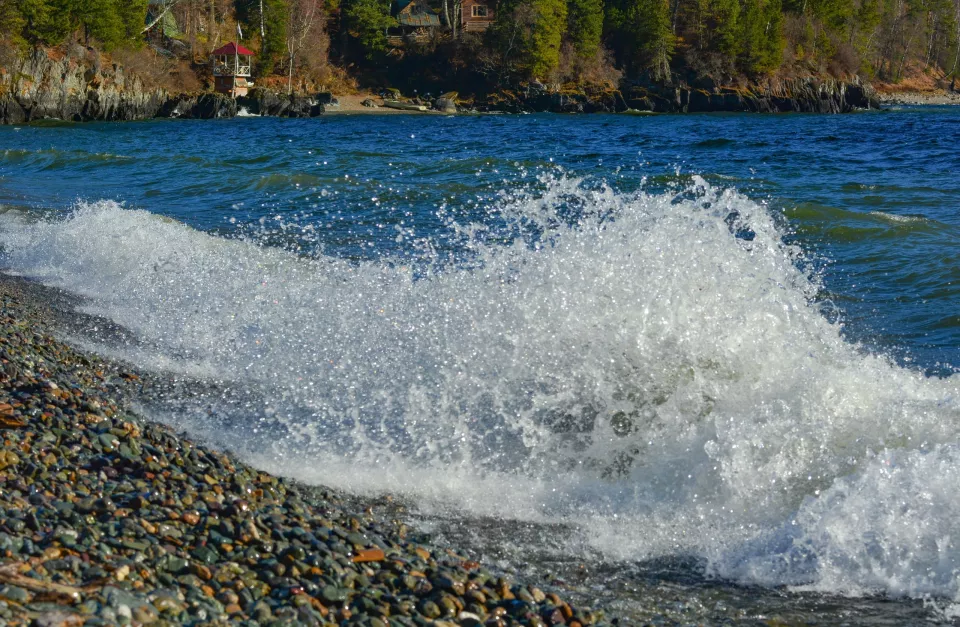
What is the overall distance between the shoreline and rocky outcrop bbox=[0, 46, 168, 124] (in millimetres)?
45710

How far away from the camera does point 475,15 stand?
72062 millimetres

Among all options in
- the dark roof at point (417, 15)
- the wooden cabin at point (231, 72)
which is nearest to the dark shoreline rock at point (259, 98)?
the wooden cabin at point (231, 72)

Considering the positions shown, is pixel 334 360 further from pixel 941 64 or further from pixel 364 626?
pixel 941 64

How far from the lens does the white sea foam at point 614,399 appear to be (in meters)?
3.89

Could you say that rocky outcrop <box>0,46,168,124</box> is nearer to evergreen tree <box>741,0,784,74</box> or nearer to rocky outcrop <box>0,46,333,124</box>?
rocky outcrop <box>0,46,333,124</box>

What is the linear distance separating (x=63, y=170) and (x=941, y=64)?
101 metres

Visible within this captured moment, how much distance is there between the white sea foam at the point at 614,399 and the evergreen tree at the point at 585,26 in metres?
62.7

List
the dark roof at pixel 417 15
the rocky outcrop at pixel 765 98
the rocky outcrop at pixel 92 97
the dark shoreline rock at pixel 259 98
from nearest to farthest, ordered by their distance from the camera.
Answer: the rocky outcrop at pixel 92 97
the dark shoreline rock at pixel 259 98
the rocky outcrop at pixel 765 98
the dark roof at pixel 417 15

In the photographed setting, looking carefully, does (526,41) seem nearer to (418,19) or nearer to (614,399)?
(418,19)

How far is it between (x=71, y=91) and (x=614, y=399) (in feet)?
159

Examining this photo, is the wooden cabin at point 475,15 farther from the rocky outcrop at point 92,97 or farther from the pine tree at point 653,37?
the rocky outcrop at point 92,97

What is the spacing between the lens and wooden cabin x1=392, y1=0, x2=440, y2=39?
70.7 m

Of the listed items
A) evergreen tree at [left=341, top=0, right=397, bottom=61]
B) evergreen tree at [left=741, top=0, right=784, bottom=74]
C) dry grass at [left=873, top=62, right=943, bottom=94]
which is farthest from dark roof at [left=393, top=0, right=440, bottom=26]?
dry grass at [left=873, top=62, right=943, bottom=94]

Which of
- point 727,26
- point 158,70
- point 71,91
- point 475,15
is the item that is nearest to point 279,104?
point 158,70
